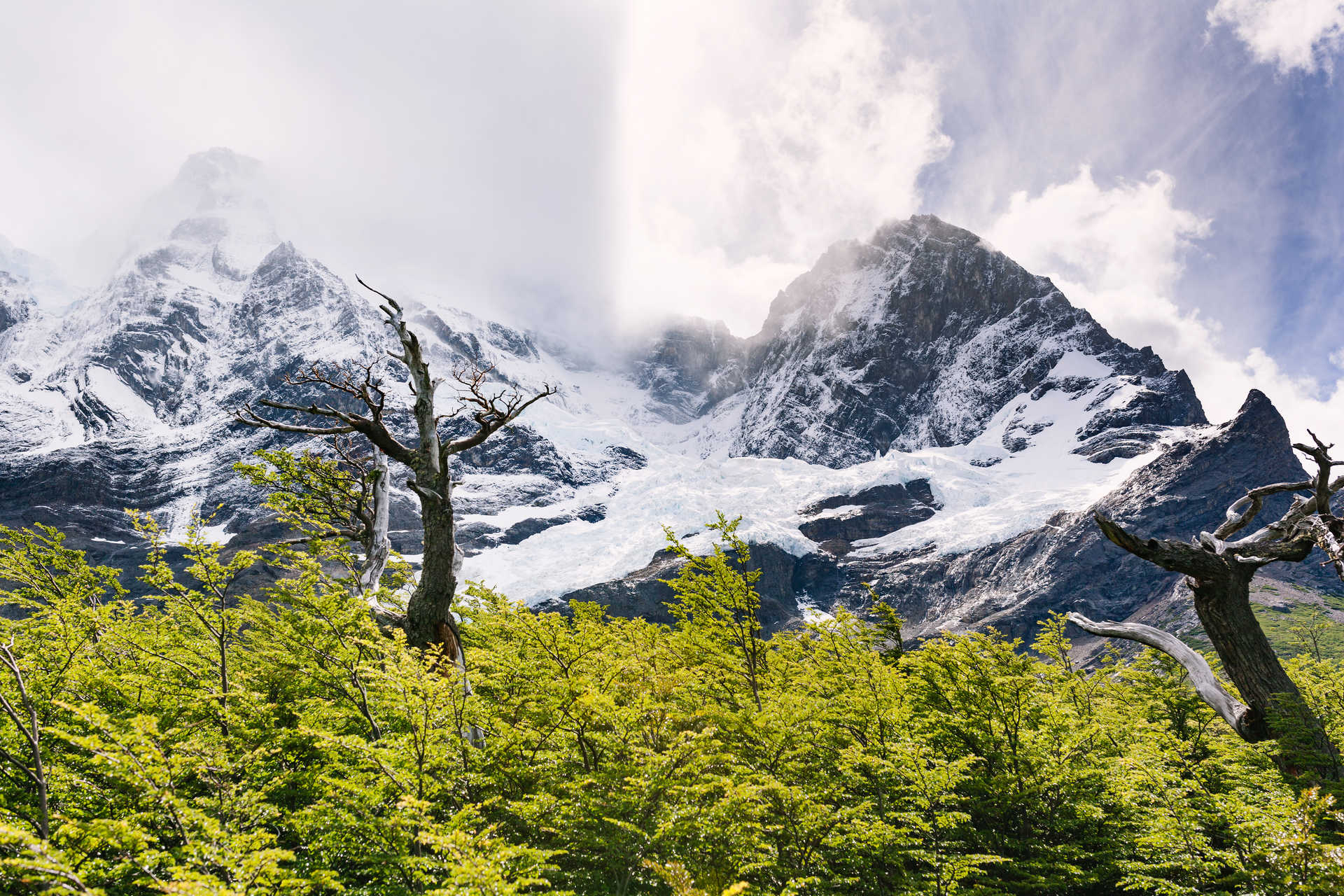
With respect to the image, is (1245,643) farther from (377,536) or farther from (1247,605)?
(377,536)

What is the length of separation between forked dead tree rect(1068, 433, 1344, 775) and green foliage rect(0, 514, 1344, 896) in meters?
0.59

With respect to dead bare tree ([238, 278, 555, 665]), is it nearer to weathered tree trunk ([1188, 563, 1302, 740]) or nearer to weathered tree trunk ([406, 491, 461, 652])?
weathered tree trunk ([406, 491, 461, 652])

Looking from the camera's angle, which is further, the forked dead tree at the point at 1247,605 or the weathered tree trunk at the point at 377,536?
the weathered tree trunk at the point at 377,536

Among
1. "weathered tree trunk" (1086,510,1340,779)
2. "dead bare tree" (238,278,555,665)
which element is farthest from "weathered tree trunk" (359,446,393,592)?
"weathered tree trunk" (1086,510,1340,779)

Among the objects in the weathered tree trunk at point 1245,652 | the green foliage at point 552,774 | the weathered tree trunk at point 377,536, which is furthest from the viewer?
the weathered tree trunk at point 377,536

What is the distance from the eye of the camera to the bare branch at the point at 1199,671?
28.5 ft

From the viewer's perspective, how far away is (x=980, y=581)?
142 metres

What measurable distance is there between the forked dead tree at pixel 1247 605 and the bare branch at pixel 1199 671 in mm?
13

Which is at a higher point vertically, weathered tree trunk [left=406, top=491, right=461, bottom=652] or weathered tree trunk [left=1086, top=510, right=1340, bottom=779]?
weathered tree trunk [left=406, top=491, right=461, bottom=652]

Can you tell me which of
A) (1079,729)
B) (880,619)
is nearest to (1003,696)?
(1079,729)

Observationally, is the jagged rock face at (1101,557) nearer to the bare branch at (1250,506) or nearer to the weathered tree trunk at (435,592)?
the bare branch at (1250,506)

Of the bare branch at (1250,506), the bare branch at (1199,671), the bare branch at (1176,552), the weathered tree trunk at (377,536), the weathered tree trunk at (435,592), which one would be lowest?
the bare branch at (1199,671)

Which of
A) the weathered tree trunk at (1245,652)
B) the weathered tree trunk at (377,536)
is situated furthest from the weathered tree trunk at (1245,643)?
the weathered tree trunk at (377,536)

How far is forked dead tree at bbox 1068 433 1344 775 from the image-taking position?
8.40 meters
